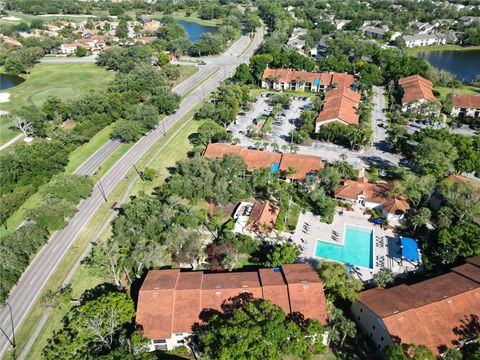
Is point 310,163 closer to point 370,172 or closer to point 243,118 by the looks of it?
point 370,172

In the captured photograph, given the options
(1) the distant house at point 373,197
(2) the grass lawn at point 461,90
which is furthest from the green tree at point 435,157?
(2) the grass lawn at point 461,90

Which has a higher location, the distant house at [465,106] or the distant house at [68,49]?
the distant house at [465,106]

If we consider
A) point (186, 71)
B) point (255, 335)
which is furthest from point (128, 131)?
point (255, 335)

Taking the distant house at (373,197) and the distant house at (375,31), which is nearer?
the distant house at (373,197)

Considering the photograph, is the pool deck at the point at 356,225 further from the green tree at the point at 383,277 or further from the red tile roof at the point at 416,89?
the red tile roof at the point at 416,89

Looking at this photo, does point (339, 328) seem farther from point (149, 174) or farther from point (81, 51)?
point (81, 51)

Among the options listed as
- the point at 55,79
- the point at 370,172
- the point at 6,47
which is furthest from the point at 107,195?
the point at 6,47
